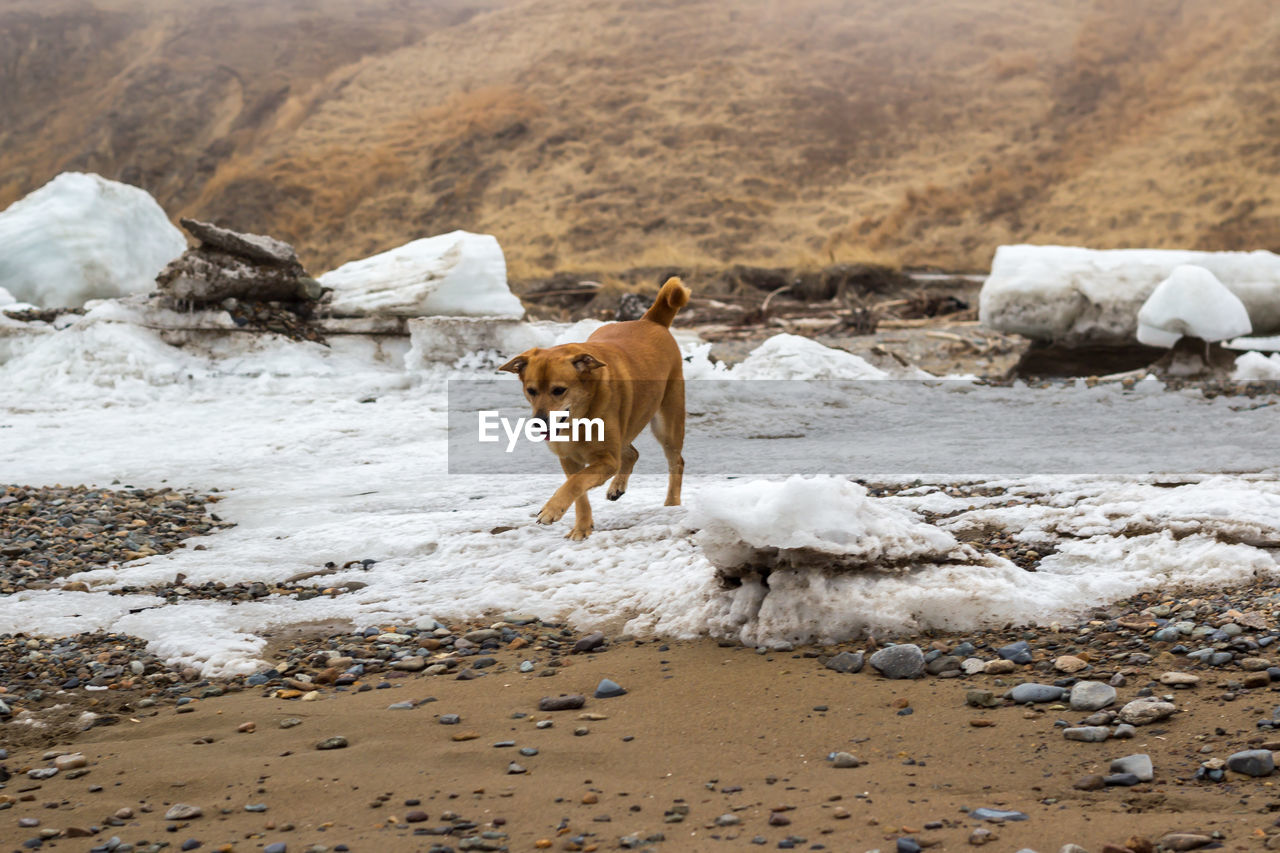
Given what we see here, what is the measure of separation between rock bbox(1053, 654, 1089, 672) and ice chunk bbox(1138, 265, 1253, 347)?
9.21 meters

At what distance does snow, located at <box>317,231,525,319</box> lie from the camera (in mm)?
13492

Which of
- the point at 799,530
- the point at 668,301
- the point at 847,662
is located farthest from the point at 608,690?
the point at 668,301

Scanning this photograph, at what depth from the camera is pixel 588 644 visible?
440 cm

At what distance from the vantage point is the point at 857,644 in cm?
418

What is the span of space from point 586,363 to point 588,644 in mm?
1269

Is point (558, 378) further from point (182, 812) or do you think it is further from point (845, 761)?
point (182, 812)

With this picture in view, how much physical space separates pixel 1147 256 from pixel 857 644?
11153mm

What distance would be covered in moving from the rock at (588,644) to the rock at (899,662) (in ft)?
3.48

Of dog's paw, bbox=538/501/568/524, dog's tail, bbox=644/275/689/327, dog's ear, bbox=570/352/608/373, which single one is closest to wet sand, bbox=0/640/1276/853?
dog's paw, bbox=538/501/568/524

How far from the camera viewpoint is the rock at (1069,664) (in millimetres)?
3768

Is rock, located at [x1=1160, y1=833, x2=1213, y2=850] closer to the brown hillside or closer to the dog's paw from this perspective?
the dog's paw

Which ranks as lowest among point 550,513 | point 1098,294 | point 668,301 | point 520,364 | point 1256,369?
point 550,513

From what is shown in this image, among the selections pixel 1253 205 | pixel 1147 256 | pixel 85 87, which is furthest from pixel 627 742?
pixel 85 87

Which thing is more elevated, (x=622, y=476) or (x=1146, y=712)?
(x=622, y=476)
